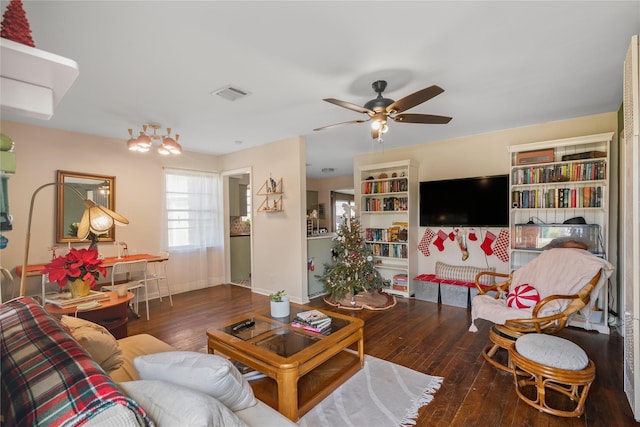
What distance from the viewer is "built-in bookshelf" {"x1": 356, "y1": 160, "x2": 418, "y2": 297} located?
191 inches

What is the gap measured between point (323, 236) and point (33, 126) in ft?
13.9

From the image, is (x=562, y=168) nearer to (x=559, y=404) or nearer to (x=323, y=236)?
(x=559, y=404)

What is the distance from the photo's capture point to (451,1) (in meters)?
1.73

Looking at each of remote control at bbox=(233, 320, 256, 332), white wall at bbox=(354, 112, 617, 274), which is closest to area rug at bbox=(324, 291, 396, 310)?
white wall at bbox=(354, 112, 617, 274)

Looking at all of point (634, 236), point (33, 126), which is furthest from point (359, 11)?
point (33, 126)

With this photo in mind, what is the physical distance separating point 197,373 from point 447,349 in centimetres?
255

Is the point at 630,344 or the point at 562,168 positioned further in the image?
the point at 562,168

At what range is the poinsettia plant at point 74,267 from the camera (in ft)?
7.32

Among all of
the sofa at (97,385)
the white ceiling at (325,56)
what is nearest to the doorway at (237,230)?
the white ceiling at (325,56)

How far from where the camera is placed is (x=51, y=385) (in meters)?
0.76

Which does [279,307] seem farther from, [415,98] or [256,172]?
[256,172]

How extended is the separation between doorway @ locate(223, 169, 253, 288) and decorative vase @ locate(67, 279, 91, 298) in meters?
3.36

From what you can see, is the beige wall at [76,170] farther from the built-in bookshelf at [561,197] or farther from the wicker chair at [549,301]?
the built-in bookshelf at [561,197]

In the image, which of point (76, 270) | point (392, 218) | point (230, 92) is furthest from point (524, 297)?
point (76, 270)
